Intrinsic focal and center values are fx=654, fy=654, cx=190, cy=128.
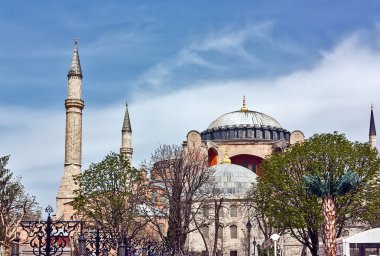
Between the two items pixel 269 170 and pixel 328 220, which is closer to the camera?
pixel 328 220

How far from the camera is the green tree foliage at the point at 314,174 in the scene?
34938 mm

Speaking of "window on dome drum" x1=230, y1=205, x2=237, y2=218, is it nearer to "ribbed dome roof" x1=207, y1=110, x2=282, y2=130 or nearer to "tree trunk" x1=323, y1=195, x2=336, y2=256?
"ribbed dome roof" x1=207, y1=110, x2=282, y2=130

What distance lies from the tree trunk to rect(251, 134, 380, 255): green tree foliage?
10.4 meters

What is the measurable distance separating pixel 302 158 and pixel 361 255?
1037 centimetres

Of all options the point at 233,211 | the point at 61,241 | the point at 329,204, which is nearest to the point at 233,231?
the point at 233,211

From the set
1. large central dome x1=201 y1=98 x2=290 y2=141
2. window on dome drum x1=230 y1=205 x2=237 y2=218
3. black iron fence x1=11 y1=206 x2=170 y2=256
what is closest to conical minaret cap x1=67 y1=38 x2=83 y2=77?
window on dome drum x1=230 y1=205 x2=237 y2=218

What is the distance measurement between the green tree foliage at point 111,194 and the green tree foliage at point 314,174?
7729mm

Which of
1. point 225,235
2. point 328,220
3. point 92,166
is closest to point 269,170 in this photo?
point 92,166

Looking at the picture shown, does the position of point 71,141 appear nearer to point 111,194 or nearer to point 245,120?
point 111,194

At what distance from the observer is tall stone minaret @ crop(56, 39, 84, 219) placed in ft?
166

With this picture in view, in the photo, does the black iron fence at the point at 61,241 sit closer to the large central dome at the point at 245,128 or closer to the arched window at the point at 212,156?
the arched window at the point at 212,156

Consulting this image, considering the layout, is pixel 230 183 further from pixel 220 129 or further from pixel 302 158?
pixel 302 158

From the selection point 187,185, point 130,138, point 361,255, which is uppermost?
point 130,138

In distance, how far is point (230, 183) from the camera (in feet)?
194
